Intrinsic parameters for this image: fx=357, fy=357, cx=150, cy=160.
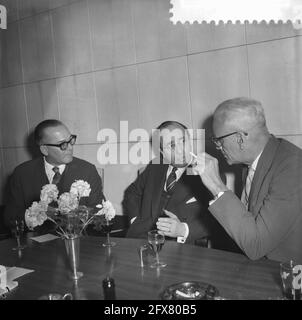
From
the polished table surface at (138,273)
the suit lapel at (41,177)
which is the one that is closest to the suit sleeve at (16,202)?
the suit lapel at (41,177)

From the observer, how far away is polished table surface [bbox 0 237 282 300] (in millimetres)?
1410

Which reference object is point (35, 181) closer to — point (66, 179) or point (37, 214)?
point (66, 179)

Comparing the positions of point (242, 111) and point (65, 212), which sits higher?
point (242, 111)

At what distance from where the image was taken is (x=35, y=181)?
3217 mm

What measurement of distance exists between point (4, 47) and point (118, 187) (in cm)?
238

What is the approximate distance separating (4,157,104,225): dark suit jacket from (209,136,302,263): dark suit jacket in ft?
5.21

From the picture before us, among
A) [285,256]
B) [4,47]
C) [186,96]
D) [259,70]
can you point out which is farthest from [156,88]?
[4,47]

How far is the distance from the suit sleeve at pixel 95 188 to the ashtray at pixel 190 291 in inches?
67.2

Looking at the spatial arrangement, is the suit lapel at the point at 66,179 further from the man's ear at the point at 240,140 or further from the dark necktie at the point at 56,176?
the man's ear at the point at 240,140

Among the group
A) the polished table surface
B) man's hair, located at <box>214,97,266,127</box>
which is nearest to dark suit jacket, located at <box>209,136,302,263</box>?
the polished table surface

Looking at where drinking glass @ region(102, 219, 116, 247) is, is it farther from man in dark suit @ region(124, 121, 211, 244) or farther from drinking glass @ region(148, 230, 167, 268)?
man in dark suit @ region(124, 121, 211, 244)

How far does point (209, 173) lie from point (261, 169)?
29 centimetres

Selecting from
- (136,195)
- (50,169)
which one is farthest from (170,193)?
(50,169)
